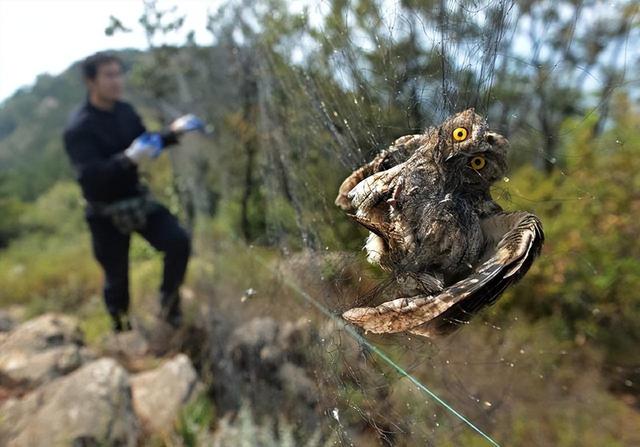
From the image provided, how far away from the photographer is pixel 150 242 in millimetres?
3924

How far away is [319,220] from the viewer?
159 cm

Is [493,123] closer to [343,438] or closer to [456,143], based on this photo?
[456,143]

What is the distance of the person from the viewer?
3457 millimetres

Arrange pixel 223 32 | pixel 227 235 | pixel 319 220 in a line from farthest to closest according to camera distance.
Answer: pixel 227 235 < pixel 223 32 < pixel 319 220

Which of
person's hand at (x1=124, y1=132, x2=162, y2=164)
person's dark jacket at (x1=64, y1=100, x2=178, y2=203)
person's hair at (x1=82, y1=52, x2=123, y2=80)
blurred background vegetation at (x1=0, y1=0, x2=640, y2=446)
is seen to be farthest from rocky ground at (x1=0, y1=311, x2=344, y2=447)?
person's hair at (x1=82, y1=52, x2=123, y2=80)

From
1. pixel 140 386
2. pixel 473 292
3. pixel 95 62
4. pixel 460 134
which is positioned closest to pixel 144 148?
pixel 95 62

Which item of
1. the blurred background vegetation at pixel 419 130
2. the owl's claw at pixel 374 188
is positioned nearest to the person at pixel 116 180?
the blurred background vegetation at pixel 419 130

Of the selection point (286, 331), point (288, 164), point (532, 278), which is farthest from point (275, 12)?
point (532, 278)

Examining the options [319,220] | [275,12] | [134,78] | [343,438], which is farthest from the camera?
[134,78]

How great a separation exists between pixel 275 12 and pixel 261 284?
128 cm

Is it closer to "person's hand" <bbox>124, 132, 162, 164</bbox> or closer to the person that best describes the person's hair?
the person

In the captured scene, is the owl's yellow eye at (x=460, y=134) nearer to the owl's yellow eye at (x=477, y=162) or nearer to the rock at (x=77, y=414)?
the owl's yellow eye at (x=477, y=162)

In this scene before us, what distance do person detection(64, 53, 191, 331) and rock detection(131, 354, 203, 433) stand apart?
2.62 feet

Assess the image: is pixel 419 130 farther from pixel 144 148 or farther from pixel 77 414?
pixel 144 148
